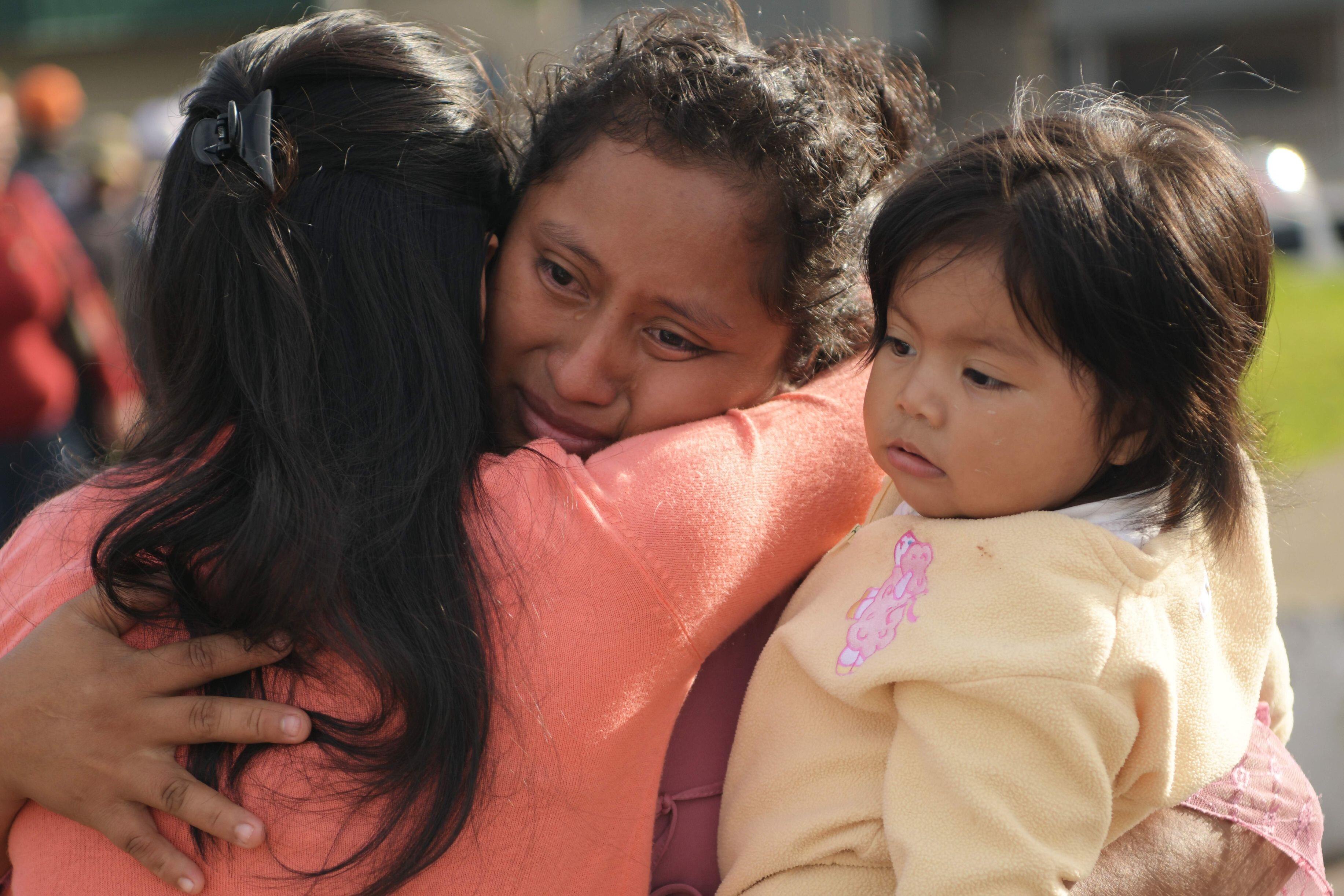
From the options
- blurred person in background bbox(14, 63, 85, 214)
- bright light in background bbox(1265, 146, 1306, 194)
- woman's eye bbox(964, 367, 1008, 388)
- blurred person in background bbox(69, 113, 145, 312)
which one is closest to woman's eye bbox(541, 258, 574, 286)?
woman's eye bbox(964, 367, 1008, 388)

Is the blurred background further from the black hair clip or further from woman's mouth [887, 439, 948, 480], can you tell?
woman's mouth [887, 439, 948, 480]

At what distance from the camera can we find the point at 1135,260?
53.3 inches

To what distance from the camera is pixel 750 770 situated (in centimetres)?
148

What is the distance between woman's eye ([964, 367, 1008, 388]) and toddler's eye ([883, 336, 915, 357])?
0.09m

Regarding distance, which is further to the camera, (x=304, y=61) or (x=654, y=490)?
(x=304, y=61)

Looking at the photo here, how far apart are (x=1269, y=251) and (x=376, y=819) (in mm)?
1233

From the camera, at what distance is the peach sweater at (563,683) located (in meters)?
1.31

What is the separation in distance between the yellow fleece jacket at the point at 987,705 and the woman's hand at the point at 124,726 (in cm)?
56

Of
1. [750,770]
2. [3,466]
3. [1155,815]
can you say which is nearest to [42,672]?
A: [750,770]

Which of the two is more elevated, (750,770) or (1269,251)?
(1269,251)

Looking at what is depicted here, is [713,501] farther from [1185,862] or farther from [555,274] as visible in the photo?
[1185,862]

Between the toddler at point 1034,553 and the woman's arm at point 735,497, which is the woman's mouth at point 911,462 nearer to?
the toddler at point 1034,553

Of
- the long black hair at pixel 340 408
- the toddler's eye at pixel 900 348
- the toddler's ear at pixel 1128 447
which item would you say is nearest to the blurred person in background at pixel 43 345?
the long black hair at pixel 340 408

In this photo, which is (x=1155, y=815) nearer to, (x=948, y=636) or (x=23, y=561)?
(x=948, y=636)
